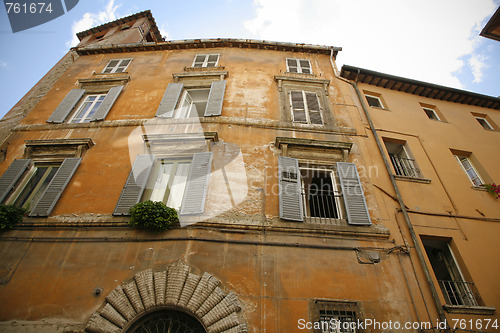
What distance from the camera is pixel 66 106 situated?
905 centimetres

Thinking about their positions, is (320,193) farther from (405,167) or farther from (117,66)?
(117,66)

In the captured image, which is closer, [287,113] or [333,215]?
[333,215]

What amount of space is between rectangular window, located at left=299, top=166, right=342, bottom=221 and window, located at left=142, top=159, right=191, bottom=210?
121 inches

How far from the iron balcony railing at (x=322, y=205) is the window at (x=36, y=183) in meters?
6.03

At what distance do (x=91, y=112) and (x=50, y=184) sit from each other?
3.32 metres

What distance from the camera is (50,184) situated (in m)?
6.71

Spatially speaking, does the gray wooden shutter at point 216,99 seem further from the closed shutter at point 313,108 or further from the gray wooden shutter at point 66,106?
the gray wooden shutter at point 66,106

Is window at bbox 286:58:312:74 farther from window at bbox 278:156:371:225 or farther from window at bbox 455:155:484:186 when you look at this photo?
window at bbox 455:155:484:186

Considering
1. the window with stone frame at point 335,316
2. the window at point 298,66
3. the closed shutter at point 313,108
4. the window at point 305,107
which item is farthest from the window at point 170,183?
the window at point 298,66

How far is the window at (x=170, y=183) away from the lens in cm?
622

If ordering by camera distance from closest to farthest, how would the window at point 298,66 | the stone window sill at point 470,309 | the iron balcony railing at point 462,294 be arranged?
the stone window sill at point 470,309 → the iron balcony railing at point 462,294 → the window at point 298,66

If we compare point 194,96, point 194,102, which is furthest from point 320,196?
point 194,96

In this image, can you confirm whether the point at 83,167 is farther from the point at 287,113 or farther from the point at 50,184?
the point at 287,113

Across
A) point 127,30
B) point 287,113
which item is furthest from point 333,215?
point 127,30
